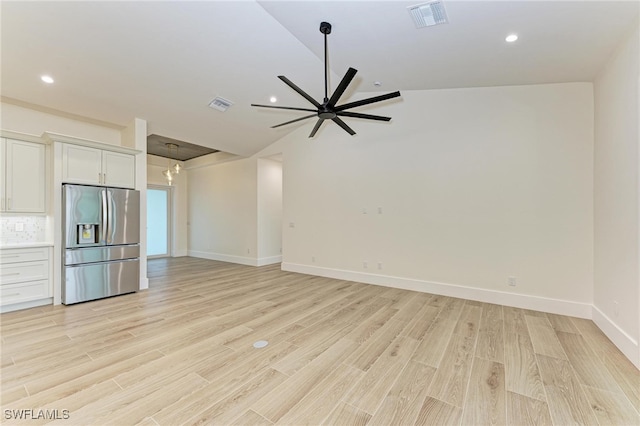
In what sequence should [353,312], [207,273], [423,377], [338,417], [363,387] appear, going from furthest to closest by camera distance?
[207,273], [353,312], [423,377], [363,387], [338,417]

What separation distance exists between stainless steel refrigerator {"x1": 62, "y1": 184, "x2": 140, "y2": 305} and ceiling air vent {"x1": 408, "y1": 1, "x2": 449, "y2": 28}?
15.4 feet

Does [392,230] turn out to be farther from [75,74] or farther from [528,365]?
[75,74]

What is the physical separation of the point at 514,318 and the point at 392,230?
2126 mm

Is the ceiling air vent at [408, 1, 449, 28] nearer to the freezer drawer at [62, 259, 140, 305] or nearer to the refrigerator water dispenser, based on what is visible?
the refrigerator water dispenser

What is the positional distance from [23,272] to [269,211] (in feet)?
14.9

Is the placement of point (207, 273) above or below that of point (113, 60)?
below

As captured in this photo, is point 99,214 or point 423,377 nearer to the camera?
point 423,377

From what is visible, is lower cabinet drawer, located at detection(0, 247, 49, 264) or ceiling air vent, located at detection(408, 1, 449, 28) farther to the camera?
lower cabinet drawer, located at detection(0, 247, 49, 264)

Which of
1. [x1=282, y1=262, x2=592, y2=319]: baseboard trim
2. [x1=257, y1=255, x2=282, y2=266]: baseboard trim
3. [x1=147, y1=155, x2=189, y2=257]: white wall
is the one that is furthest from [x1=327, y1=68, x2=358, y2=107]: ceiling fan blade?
[x1=147, y1=155, x2=189, y2=257]: white wall

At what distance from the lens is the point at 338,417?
5.75 feet

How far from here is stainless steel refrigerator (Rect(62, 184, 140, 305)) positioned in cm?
393

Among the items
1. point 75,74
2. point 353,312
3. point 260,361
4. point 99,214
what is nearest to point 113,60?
point 75,74

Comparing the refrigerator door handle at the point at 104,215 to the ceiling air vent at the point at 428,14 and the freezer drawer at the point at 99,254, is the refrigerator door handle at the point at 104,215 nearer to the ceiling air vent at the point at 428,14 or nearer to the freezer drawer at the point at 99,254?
the freezer drawer at the point at 99,254

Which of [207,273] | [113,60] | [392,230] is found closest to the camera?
[113,60]
